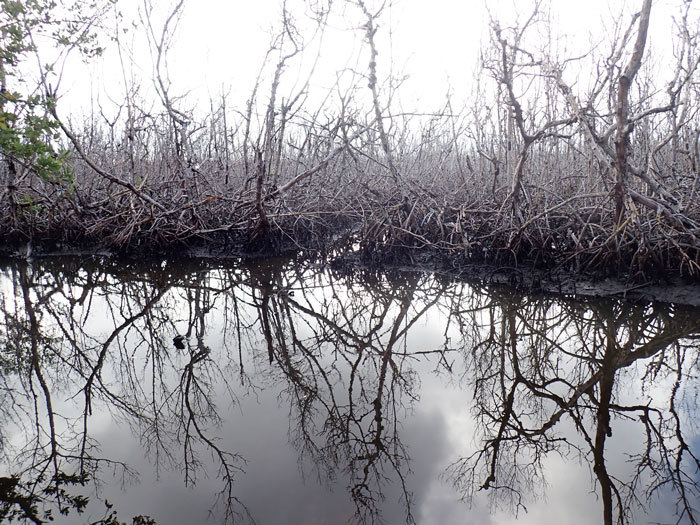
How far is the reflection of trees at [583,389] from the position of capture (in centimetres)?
206

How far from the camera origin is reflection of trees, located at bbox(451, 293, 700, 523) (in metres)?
2.06

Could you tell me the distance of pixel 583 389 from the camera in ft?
9.29

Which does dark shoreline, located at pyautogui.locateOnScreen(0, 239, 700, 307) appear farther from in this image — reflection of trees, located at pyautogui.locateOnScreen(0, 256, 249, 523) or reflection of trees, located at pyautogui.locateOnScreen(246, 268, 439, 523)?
reflection of trees, located at pyautogui.locateOnScreen(0, 256, 249, 523)

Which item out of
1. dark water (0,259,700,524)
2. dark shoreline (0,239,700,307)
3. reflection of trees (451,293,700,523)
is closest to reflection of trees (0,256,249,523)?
dark water (0,259,700,524)

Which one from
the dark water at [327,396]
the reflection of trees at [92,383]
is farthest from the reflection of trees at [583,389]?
the reflection of trees at [92,383]

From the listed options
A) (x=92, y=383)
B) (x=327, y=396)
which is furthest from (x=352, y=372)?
(x=92, y=383)

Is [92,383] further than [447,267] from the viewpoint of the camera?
No

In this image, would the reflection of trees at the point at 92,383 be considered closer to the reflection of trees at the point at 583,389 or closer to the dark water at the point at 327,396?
the dark water at the point at 327,396

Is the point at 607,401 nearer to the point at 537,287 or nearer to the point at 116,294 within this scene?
the point at 537,287

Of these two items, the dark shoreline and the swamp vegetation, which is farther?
the dark shoreline

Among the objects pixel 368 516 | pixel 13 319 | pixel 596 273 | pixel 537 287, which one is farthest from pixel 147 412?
pixel 596 273

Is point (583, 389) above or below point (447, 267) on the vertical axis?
below

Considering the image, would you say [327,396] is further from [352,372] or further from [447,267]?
[447,267]

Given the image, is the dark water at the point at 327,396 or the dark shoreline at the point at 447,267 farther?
the dark shoreline at the point at 447,267
